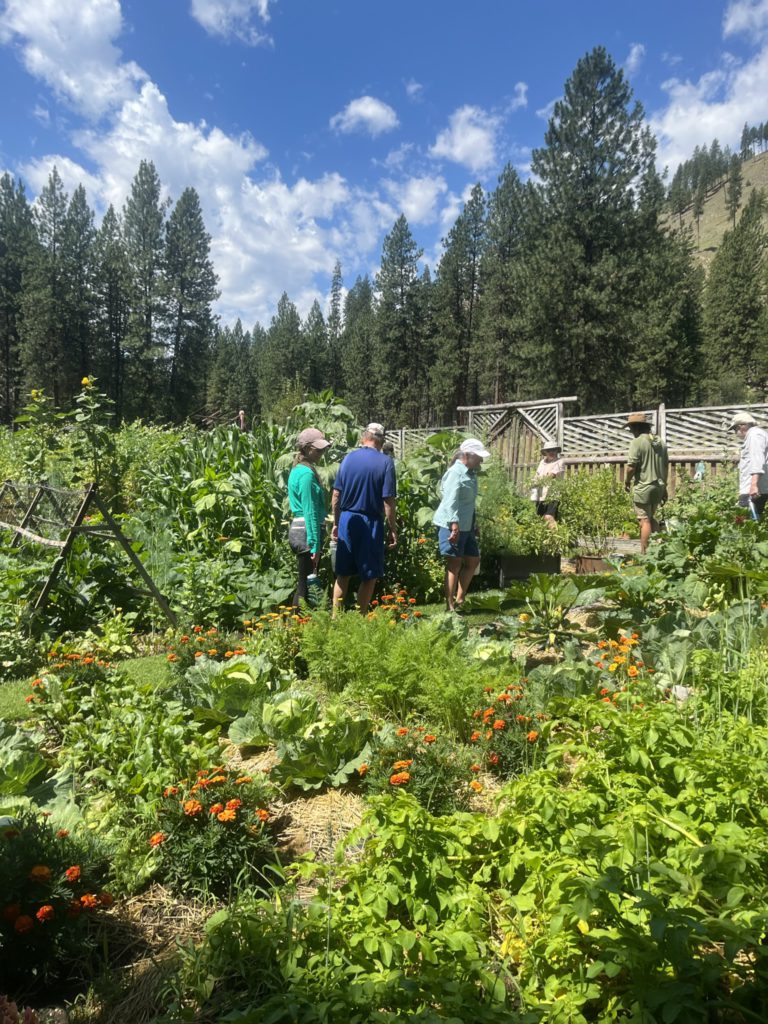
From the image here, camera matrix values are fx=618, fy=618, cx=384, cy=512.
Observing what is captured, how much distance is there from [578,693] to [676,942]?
192 centimetres

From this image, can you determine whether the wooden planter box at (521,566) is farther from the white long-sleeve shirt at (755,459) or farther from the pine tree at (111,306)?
the pine tree at (111,306)

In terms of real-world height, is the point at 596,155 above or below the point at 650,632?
above

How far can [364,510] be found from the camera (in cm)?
470

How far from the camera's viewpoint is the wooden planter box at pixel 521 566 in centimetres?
650

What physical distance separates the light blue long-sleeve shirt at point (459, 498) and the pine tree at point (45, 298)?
41.5 m

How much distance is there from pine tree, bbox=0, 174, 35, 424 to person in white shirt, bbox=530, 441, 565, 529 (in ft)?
141

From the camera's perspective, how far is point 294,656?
3.94 m

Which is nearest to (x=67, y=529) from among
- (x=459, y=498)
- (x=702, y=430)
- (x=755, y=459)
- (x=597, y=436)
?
(x=459, y=498)

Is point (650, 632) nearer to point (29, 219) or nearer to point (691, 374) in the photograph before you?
point (691, 374)

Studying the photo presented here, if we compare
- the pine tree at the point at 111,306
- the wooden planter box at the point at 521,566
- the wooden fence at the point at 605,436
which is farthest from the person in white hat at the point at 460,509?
the pine tree at the point at 111,306

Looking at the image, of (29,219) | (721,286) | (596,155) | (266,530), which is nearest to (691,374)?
(721,286)

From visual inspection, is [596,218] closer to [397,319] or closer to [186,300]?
[397,319]

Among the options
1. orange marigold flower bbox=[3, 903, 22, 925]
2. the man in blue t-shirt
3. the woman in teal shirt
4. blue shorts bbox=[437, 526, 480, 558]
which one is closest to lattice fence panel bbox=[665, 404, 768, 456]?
blue shorts bbox=[437, 526, 480, 558]

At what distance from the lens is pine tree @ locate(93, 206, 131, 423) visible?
42.2m
